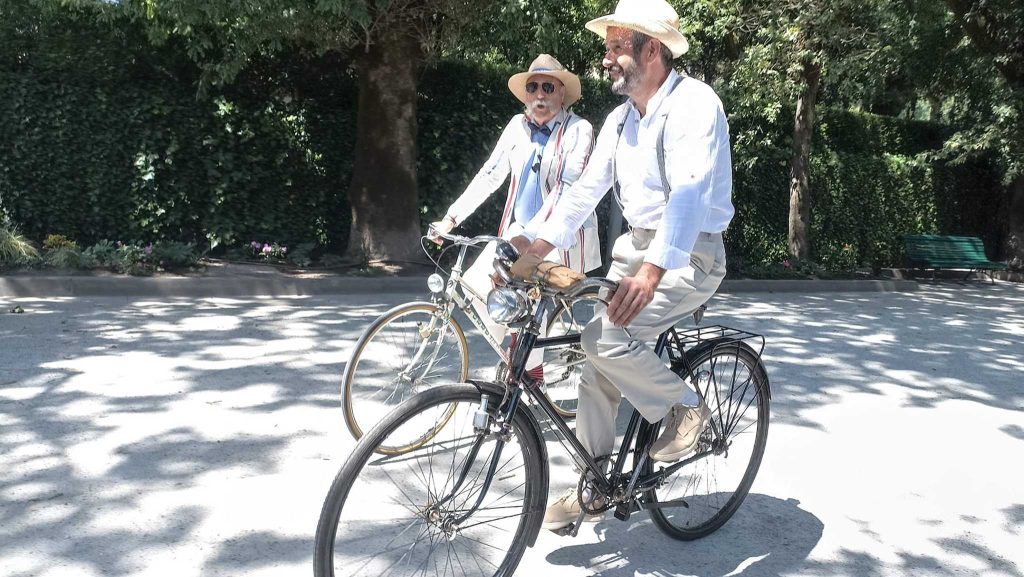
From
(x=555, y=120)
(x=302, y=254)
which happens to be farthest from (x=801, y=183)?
(x=555, y=120)

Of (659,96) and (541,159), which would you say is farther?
(541,159)

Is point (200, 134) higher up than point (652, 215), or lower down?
higher up

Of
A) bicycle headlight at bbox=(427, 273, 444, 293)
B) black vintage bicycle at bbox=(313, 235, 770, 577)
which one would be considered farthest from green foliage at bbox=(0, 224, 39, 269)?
black vintage bicycle at bbox=(313, 235, 770, 577)

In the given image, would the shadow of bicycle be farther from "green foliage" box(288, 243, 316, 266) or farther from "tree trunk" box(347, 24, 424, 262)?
"tree trunk" box(347, 24, 424, 262)

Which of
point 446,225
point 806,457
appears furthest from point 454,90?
point 806,457

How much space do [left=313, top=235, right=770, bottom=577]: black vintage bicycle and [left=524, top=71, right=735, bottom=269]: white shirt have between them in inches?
13.5

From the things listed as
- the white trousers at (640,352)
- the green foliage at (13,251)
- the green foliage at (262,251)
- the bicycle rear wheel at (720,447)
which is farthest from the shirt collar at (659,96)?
the green foliage at (262,251)

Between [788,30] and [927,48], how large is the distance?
5.33m

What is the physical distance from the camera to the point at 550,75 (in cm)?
550

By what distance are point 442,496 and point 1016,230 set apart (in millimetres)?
17975

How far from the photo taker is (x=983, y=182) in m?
19.3

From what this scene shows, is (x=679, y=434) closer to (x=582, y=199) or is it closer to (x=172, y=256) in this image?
(x=582, y=199)

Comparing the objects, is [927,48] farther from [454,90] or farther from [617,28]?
[617,28]

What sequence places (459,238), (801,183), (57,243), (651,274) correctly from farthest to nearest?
(801,183), (57,243), (459,238), (651,274)
